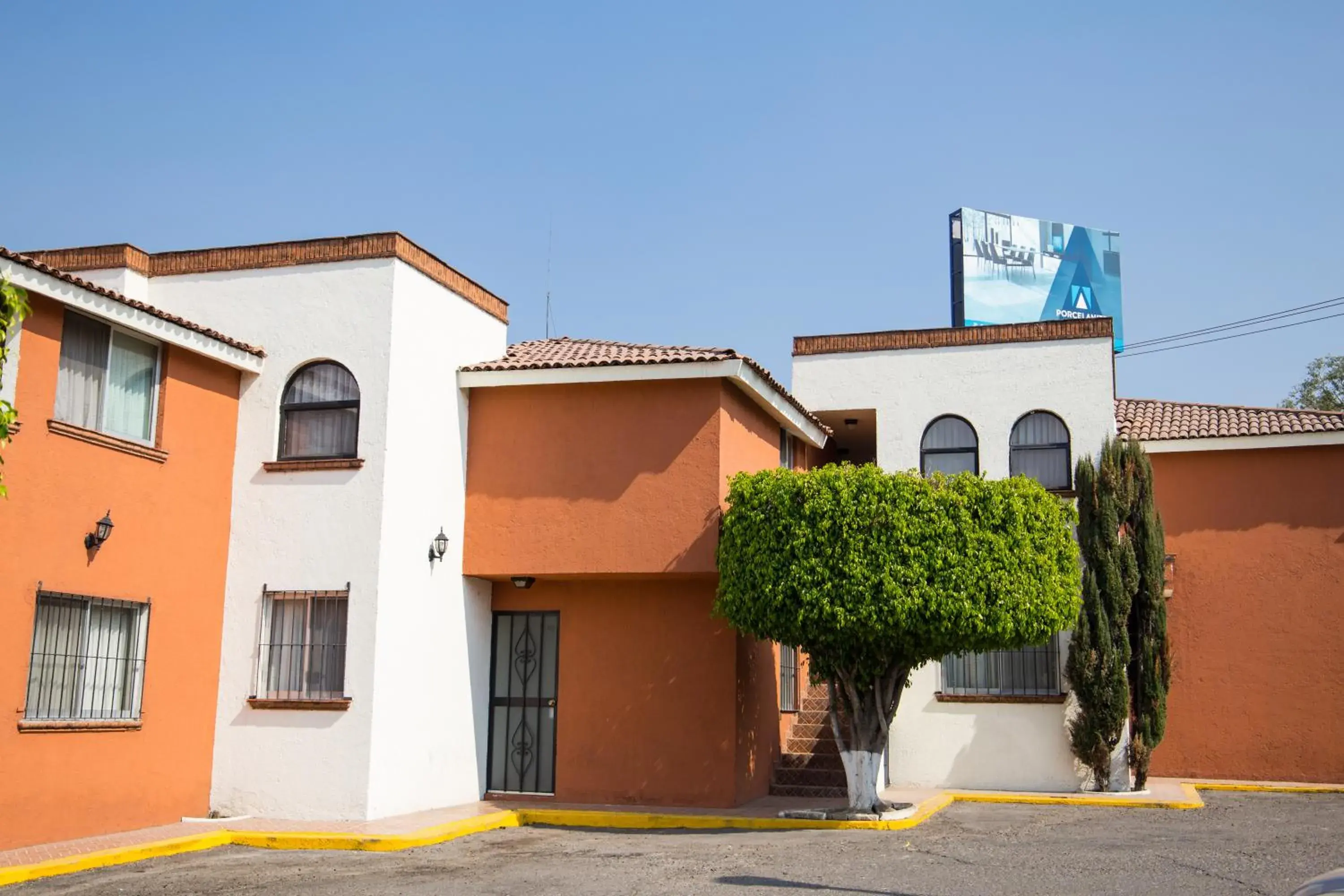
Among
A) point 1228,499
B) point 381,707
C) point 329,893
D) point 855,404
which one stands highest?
point 855,404

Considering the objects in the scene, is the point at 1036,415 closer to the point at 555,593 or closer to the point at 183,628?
the point at 555,593

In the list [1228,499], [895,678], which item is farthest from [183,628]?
[1228,499]

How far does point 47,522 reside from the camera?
12.0 meters

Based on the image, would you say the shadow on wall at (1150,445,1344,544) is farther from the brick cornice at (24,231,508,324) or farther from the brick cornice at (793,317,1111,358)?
the brick cornice at (24,231,508,324)

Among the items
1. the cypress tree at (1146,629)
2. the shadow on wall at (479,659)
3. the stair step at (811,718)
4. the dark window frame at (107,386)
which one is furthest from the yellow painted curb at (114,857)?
the cypress tree at (1146,629)

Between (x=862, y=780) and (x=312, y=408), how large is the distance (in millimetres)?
7277

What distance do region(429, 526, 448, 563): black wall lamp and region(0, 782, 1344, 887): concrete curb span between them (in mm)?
2916

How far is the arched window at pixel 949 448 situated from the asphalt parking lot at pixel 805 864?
6.08 meters

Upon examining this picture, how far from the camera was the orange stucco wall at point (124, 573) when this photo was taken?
1165cm

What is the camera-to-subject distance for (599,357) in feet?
52.5

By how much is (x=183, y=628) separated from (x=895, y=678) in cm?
757

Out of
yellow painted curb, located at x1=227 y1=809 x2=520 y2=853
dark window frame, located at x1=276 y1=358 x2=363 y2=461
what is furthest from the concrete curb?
dark window frame, located at x1=276 y1=358 x2=363 y2=461

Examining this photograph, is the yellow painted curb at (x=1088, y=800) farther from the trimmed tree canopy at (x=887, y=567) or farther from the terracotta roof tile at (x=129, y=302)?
the terracotta roof tile at (x=129, y=302)

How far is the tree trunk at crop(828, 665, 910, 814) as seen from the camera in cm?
1431
